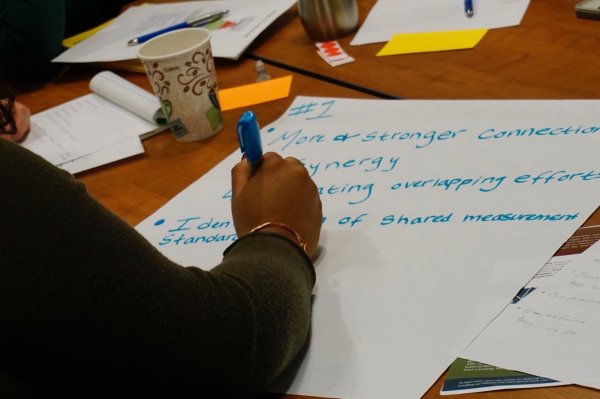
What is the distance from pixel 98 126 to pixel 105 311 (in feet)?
2.05

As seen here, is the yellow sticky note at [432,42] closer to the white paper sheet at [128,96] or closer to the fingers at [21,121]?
the white paper sheet at [128,96]

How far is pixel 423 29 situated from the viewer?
101 cm

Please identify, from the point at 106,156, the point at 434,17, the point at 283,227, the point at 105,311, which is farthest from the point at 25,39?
the point at 105,311

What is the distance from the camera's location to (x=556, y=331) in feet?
1.51

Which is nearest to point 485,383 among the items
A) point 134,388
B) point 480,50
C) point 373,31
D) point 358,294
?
point 358,294

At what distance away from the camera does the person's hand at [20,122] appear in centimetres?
98

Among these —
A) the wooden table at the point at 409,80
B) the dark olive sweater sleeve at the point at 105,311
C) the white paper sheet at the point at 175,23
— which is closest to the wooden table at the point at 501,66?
the wooden table at the point at 409,80

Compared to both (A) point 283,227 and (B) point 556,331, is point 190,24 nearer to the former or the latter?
(A) point 283,227

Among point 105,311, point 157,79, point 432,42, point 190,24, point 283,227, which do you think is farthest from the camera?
point 190,24

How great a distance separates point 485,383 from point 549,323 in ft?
0.23

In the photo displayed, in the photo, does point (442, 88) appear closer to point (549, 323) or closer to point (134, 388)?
point (549, 323)

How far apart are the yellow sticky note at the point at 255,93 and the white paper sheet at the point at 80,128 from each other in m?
0.12

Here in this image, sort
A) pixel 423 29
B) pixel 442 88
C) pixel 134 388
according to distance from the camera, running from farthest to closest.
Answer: pixel 423 29 < pixel 442 88 < pixel 134 388

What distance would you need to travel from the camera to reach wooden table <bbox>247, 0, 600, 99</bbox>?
2.60 feet
